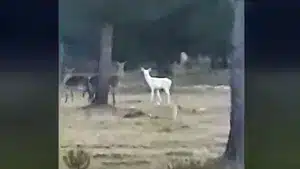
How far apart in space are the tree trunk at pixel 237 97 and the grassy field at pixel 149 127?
3 cm

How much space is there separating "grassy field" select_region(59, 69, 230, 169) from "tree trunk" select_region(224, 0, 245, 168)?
1.1 inches

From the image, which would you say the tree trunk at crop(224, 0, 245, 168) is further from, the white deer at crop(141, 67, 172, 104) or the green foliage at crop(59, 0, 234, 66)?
the white deer at crop(141, 67, 172, 104)

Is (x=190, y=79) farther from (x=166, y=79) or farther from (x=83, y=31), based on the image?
(x=83, y=31)

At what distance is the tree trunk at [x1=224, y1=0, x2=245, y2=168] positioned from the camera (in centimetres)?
293

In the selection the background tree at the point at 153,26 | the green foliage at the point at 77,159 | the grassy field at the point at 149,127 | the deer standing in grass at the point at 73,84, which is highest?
the background tree at the point at 153,26

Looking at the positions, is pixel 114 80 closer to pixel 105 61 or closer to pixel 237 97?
pixel 105 61

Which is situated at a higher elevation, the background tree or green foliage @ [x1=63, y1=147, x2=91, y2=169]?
the background tree

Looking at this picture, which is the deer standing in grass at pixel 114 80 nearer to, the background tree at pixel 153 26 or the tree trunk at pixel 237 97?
the background tree at pixel 153 26

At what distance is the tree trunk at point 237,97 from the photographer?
2926mm

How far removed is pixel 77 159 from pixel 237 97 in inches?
23.9

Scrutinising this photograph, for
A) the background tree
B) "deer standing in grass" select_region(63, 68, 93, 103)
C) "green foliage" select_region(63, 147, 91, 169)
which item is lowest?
"green foliage" select_region(63, 147, 91, 169)

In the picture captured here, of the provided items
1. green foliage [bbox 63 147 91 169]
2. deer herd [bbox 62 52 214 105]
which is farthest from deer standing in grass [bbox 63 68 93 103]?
green foliage [bbox 63 147 91 169]

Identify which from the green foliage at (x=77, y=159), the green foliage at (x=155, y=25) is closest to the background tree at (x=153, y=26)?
the green foliage at (x=155, y=25)
